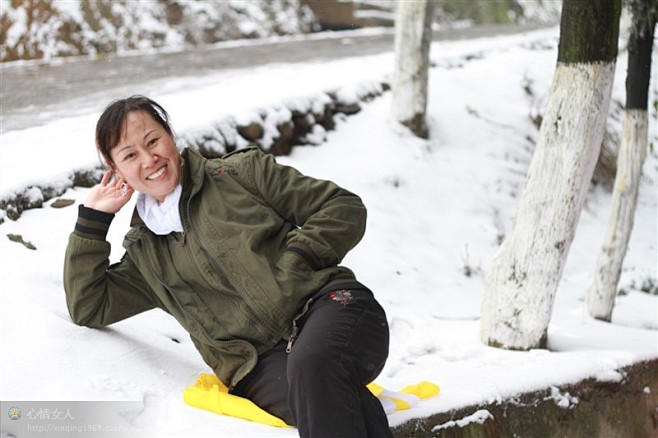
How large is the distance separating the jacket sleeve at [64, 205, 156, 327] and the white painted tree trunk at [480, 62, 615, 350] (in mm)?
2048

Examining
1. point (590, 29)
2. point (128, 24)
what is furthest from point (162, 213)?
point (128, 24)

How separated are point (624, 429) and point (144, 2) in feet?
32.4

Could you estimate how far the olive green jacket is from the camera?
9.85ft

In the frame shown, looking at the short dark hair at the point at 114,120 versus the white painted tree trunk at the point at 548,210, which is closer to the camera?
the short dark hair at the point at 114,120

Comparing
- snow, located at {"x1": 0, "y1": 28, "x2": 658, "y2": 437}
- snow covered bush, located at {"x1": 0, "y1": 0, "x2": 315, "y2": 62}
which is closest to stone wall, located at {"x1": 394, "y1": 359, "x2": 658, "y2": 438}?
snow, located at {"x1": 0, "y1": 28, "x2": 658, "y2": 437}

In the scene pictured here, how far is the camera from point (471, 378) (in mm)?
3904

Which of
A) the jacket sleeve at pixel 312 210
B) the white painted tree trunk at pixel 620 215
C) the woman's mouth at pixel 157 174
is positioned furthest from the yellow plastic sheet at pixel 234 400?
the white painted tree trunk at pixel 620 215

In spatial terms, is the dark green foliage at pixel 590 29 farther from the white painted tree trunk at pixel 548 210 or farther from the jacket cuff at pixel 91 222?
the jacket cuff at pixel 91 222

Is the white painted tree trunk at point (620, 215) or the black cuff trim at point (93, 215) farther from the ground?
the black cuff trim at point (93, 215)

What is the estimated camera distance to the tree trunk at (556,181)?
14.3ft

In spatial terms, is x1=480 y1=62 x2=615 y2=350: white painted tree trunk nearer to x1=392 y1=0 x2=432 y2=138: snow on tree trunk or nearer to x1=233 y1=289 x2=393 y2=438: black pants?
x1=233 y1=289 x2=393 y2=438: black pants

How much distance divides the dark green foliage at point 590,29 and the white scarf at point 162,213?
224cm

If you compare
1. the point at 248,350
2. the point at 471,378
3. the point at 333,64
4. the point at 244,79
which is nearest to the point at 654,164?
the point at 333,64

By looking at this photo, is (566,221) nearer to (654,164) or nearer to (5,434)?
(5,434)
